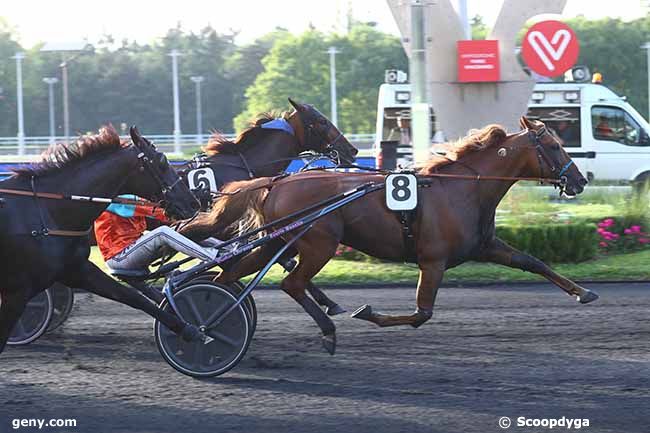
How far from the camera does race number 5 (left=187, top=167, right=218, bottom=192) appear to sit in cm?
793

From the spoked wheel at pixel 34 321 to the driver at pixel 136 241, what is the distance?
0.53 metres

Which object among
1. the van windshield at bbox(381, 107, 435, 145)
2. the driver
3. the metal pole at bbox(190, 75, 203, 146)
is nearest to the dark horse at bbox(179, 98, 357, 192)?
the driver

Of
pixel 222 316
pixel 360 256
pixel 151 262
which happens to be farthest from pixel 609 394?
pixel 360 256

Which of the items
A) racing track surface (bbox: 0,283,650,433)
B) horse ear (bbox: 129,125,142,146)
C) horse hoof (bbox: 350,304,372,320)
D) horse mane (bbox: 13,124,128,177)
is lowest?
racing track surface (bbox: 0,283,650,433)

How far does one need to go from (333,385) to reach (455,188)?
1.59 metres

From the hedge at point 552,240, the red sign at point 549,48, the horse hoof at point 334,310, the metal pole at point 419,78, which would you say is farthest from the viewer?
the red sign at point 549,48

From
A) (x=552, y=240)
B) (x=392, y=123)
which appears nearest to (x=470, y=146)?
(x=552, y=240)

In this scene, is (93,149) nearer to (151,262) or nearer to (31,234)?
(31,234)

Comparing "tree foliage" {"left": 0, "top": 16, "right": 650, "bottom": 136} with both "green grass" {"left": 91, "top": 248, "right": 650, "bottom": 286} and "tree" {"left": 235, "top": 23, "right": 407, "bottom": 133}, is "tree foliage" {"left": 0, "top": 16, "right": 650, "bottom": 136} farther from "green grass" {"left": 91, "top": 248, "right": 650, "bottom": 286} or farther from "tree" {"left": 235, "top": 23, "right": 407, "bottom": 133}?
"green grass" {"left": 91, "top": 248, "right": 650, "bottom": 286}

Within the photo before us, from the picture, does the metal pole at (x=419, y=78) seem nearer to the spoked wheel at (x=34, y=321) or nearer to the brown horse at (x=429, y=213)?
the brown horse at (x=429, y=213)

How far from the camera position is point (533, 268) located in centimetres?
684

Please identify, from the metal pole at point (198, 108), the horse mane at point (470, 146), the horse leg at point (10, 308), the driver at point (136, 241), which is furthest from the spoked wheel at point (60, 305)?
the metal pole at point (198, 108)

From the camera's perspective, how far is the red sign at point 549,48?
1223 centimetres

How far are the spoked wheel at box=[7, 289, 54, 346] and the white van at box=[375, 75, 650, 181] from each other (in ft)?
34.8
